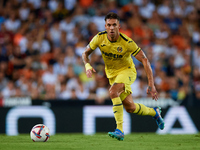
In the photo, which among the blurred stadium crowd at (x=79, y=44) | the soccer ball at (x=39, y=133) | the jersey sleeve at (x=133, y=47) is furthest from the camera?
the blurred stadium crowd at (x=79, y=44)

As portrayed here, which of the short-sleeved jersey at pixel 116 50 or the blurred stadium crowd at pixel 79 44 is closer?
the short-sleeved jersey at pixel 116 50

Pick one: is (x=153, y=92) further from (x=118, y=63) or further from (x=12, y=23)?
(x=12, y=23)

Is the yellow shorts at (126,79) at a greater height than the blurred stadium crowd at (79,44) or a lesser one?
lesser

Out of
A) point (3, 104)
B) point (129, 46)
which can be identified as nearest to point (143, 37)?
point (3, 104)

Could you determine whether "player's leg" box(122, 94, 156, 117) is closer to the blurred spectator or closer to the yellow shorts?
the yellow shorts

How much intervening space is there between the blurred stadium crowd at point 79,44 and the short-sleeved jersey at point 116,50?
4.08 m

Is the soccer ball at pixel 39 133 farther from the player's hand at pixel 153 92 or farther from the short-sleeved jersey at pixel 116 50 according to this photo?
the player's hand at pixel 153 92

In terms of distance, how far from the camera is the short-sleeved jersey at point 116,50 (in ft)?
26.5

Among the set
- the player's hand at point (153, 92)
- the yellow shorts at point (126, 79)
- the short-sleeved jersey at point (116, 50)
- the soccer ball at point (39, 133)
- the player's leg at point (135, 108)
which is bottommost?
the soccer ball at point (39, 133)

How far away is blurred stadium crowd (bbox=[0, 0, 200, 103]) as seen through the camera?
1343 centimetres

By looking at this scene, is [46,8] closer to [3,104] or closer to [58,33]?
[58,33]

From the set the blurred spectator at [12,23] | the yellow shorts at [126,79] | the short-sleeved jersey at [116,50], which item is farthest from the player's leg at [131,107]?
the blurred spectator at [12,23]

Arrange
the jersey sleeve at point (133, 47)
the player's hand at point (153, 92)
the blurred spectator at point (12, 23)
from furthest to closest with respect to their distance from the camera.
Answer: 1. the blurred spectator at point (12, 23)
2. the jersey sleeve at point (133, 47)
3. the player's hand at point (153, 92)

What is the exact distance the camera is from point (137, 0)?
16.9m
